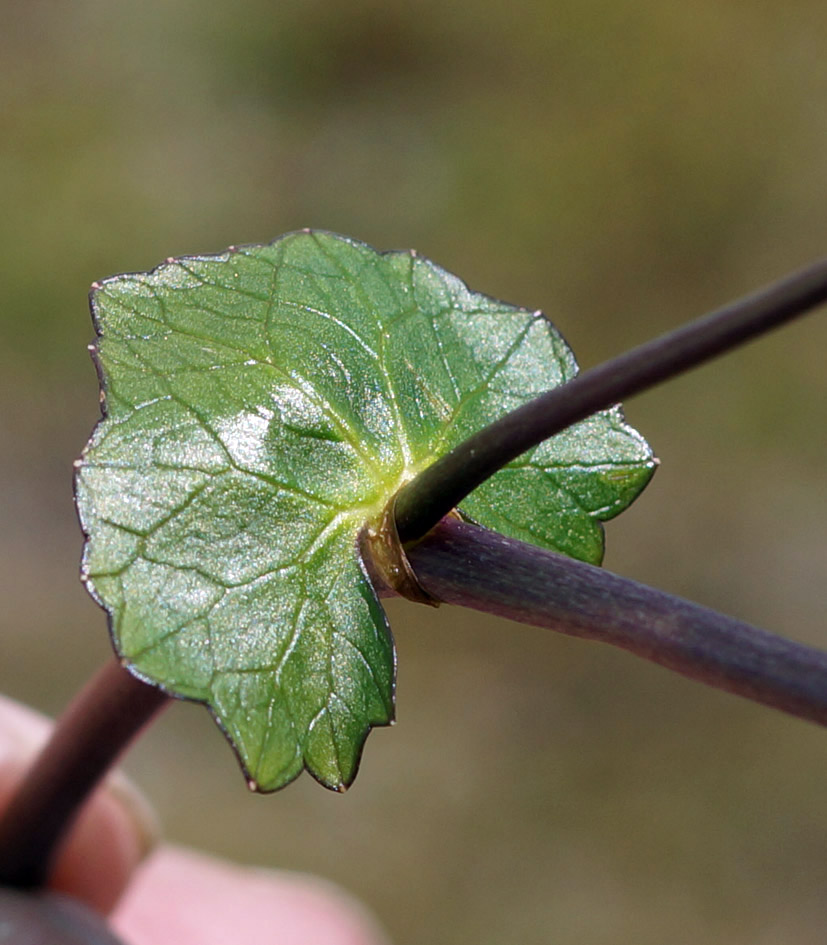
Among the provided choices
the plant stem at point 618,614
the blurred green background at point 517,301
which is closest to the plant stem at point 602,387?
the plant stem at point 618,614

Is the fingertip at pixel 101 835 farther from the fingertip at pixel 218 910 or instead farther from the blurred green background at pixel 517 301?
the blurred green background at pixel 517 301

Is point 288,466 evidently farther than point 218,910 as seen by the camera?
No

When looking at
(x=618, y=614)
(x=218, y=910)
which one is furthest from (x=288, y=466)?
(x=218, y=910)

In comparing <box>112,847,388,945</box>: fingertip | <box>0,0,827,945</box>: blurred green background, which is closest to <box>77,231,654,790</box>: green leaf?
<box>112,847,388,945</box>: fingertip

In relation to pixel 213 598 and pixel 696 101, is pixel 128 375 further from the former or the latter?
pixel 696 101

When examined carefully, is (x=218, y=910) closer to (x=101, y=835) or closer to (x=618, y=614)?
(x=101, y=835)

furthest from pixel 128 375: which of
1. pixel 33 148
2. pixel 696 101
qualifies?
pixel 696 101
